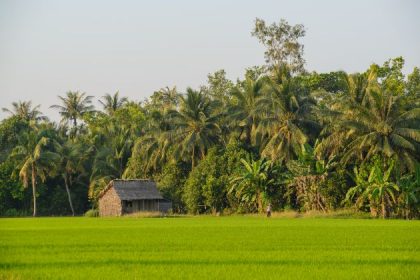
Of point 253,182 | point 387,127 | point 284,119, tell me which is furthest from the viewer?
point 253,182

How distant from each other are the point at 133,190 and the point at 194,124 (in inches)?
257

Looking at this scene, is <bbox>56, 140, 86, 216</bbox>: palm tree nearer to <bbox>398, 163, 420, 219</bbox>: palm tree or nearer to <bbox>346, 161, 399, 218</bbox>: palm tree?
<bbox>346, 161, 399, 218</bbox>: palm tree

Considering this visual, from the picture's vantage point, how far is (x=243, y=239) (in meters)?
18.8

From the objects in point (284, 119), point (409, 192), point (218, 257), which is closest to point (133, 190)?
point (284, 119)

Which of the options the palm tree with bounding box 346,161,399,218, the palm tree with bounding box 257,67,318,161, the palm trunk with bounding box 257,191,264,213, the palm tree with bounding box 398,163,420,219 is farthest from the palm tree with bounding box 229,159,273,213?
the palm tree with bounding box 398,163,420,219

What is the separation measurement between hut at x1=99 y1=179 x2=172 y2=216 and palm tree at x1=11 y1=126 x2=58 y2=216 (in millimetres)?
6006

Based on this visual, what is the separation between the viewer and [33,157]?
51.7 m

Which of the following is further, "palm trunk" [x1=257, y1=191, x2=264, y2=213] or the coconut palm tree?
the coconut palm tree

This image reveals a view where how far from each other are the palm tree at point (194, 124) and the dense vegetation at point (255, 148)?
0.08m

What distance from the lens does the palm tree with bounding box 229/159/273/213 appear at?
4116 cm

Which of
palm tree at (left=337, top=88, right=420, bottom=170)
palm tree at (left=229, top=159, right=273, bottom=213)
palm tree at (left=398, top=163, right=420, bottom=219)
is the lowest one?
palm tree at (left=398, top=163, right=420, bottom=219)

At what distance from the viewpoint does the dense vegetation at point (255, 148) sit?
35.1m

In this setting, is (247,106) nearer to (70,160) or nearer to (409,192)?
(409,192)

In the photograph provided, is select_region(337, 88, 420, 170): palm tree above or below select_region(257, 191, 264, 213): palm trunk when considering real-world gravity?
above
